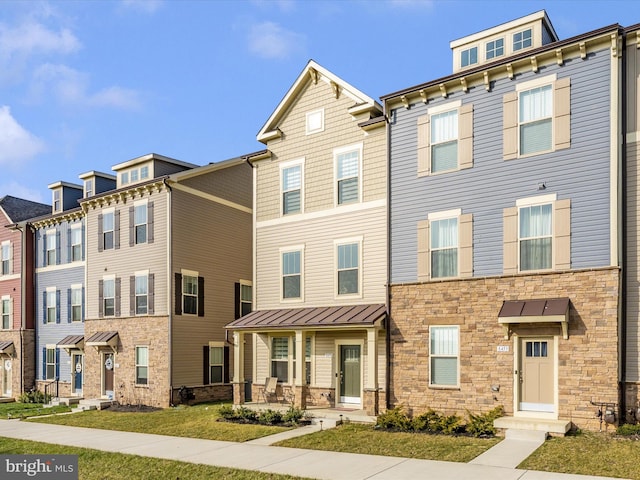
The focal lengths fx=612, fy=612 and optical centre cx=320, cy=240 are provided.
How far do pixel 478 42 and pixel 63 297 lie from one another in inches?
909

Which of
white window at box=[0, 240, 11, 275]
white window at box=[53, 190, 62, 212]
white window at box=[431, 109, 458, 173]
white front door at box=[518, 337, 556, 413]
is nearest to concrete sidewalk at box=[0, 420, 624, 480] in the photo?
white front door at box=[518, 337, 556, 413]

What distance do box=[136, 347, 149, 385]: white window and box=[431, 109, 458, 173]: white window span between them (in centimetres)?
1431

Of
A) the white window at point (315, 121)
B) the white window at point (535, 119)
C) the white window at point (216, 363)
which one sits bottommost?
the white window at point (216, 363)

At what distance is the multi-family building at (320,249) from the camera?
18.8 m

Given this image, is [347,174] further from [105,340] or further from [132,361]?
[105,340]

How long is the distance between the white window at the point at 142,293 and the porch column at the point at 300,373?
28.7ft

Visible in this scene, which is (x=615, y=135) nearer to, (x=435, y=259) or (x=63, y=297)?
(x=435, y=259)

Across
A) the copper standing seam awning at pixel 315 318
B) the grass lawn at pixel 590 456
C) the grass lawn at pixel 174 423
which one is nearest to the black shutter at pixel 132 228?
the grass lawn at pixel 174 423

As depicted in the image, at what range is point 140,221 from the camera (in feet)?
84.0

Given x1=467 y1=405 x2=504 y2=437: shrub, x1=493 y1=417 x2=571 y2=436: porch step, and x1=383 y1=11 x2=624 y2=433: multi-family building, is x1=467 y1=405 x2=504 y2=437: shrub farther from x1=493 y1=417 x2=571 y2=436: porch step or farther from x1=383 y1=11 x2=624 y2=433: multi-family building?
x1=383 y1=11 x2=624 y2=433: multi-family building

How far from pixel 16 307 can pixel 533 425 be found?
1101 inches

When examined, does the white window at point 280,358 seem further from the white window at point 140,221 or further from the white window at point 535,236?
the white window at point 535,236

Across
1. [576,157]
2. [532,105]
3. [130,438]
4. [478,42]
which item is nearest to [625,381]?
[576,157]

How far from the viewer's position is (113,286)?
26562 mm
